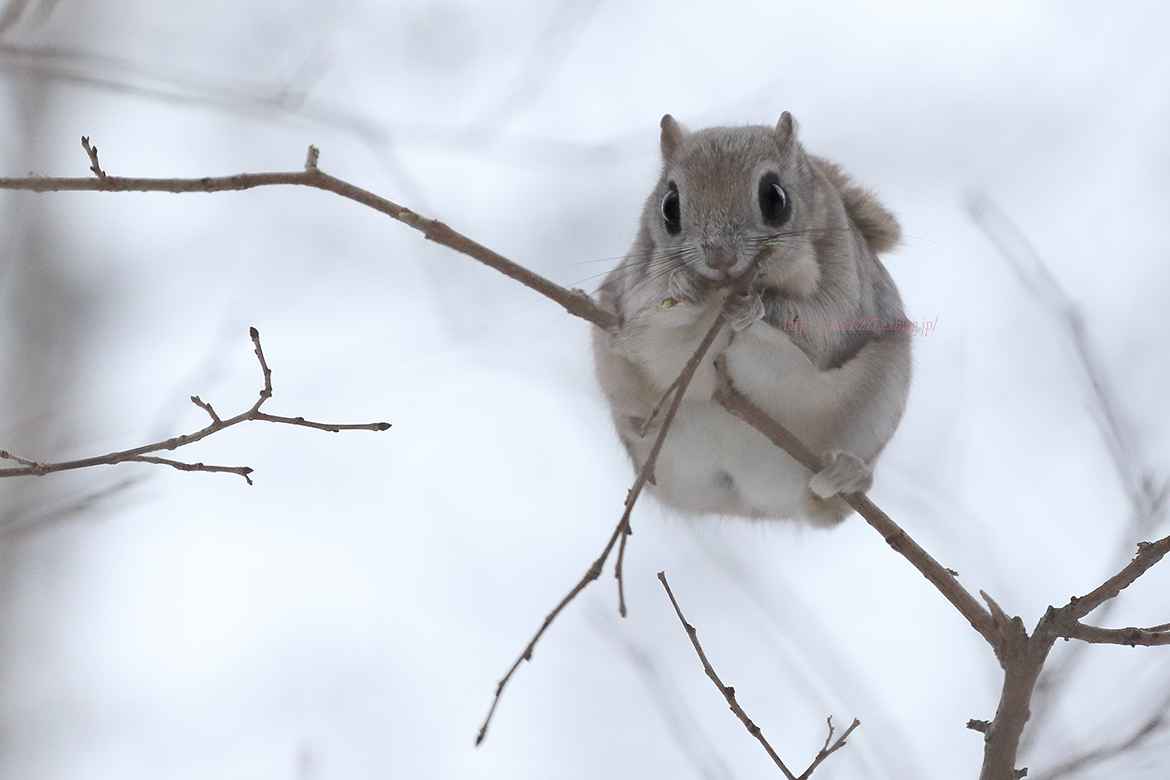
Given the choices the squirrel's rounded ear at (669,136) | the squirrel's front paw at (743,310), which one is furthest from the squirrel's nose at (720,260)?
the squirrel's rounded ear at (669,136)

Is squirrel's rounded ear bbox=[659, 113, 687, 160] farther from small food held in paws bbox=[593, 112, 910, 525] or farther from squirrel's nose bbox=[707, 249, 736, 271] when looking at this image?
squirrel's nose bbox=[707, 249, 736, 271]

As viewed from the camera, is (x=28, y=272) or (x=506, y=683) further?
(x=28, y=272)

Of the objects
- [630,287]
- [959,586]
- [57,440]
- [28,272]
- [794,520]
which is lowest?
[959,586]

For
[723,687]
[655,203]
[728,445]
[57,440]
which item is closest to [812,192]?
[655,203]

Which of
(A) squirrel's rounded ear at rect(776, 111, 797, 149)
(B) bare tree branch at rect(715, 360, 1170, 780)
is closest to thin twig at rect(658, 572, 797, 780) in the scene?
(B) bare tree branch at rect(715, 360, 1170, 780)

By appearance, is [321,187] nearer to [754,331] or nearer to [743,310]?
[743,310]

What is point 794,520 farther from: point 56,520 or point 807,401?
point 56,520

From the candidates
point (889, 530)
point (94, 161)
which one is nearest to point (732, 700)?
point (889, 530)
